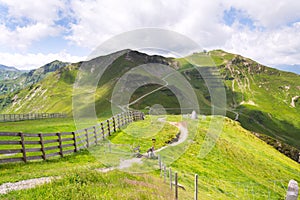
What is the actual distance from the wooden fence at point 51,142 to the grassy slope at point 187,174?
0.78 metres

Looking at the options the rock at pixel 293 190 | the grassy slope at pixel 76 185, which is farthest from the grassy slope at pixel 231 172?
the rock at pixel 293 190

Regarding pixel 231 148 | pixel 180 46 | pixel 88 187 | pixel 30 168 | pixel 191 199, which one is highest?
pixel 180 46

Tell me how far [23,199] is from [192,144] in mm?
25535

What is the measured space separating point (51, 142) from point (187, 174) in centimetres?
1165

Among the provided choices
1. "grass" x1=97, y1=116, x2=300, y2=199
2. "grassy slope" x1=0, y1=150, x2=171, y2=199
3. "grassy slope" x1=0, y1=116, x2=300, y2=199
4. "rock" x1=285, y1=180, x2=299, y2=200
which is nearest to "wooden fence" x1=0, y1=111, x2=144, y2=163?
"grassy slope" x1=0, y1=116, x2=300, y2=199

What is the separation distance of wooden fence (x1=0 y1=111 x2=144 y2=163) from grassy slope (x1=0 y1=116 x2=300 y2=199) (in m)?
0.78

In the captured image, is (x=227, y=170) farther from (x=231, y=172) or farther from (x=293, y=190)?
(x=293, y=190)

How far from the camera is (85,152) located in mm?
20188

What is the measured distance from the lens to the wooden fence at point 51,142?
→ 14984 millimetres

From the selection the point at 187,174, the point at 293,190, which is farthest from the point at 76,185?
the point at 187,174

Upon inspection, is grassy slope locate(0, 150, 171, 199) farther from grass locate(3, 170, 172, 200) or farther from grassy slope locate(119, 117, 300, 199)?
grassy slope locate(119, 117, 300, 199)

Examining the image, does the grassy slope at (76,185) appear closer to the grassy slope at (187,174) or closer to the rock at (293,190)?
the grassy slope at (187,174)

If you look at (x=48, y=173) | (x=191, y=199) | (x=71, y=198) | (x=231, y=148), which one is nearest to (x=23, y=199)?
(x=71, y=198)

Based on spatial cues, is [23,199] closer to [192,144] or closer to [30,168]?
[30,168]
